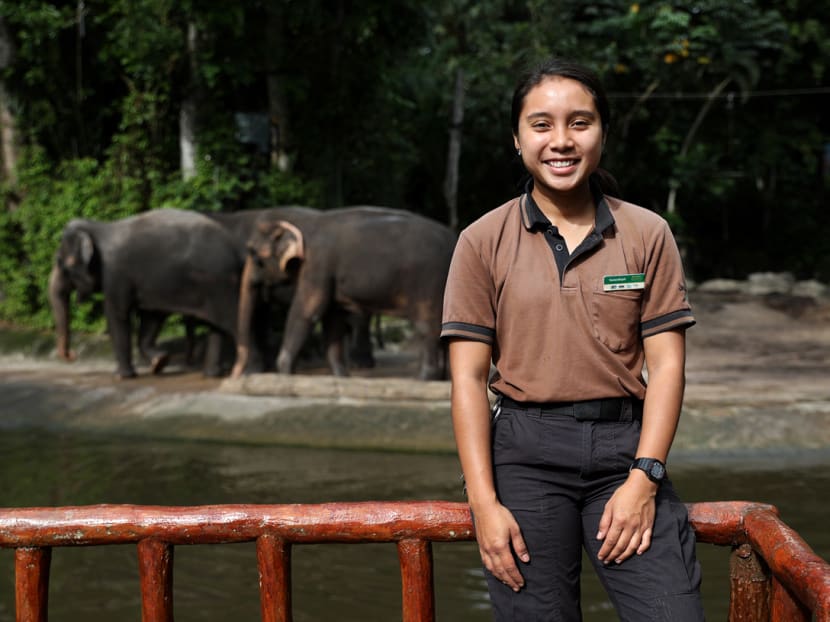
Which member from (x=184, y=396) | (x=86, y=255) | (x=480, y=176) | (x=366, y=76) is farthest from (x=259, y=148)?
(x=480, y=176)

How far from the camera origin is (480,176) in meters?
19.7

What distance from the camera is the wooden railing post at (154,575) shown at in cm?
252

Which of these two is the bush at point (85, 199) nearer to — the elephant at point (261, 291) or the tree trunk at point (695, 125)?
the elephant at point (261, 291)

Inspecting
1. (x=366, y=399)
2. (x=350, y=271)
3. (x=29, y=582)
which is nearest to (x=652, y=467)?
(x=29, y=582)

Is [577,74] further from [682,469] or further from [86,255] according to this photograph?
[86,255]

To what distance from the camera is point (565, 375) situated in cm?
219

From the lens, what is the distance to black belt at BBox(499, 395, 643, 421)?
2.18 m

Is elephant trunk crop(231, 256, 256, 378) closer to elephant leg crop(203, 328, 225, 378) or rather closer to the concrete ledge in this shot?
elephant leg crop(203, 328, 225, 378)

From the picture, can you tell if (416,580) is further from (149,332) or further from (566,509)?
(149,332)

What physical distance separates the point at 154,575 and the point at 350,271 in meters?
6.19

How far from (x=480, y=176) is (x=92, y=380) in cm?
1150

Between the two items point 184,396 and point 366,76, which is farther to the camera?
point 366,76

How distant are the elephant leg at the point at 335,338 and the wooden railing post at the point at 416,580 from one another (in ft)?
21.8

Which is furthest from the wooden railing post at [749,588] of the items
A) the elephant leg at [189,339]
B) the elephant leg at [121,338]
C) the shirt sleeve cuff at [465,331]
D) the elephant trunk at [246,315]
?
the elephant leg at [189,339]
